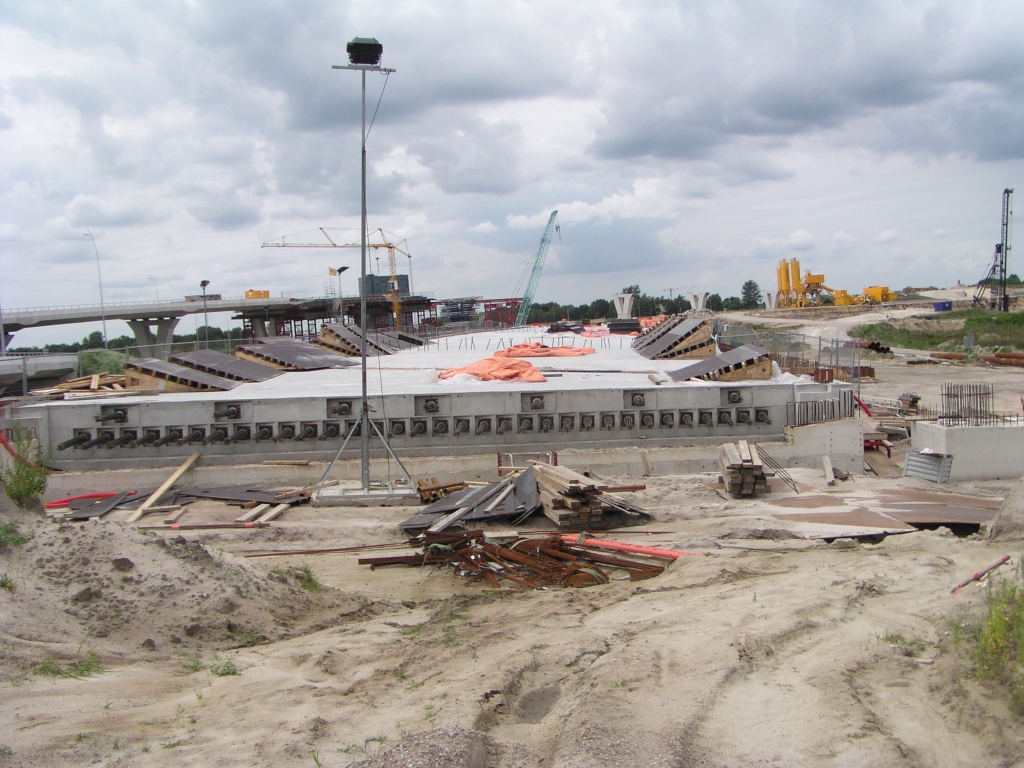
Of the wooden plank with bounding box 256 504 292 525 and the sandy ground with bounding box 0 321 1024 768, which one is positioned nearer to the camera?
the sandy ground with bounding box 0 321 1024 768

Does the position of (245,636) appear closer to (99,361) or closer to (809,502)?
(809,502)

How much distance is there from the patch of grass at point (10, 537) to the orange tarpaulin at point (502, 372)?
16.6m

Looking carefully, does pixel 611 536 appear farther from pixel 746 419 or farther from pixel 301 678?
pixel 746 419

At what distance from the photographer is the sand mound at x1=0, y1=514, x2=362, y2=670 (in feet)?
22.0

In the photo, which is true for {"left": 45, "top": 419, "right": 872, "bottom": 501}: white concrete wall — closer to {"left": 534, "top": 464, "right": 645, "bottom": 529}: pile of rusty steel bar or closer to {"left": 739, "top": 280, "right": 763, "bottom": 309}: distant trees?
{"left": 534, "top": 464, "right": 645, "bottom": 529}: pile of rusty steel bar

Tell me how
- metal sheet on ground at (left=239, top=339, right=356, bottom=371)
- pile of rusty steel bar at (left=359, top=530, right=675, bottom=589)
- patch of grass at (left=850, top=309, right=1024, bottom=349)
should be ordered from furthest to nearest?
1. patch of grass at (left=850, top=309, right=1024, bottom=349)
2. metal sheet on ground at (left=239, top=339, right=356, bottom=371)
3. pile of rusty steel bar at (left=359, top=530, right=675, bottom=589)

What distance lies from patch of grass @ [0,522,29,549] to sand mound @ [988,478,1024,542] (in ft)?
36.1

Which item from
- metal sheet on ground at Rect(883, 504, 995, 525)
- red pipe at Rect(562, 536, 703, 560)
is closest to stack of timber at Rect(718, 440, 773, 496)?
metal sheet on ground at Rect(883, 504, 995, 525)

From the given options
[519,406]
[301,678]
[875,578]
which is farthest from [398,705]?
[519,406]

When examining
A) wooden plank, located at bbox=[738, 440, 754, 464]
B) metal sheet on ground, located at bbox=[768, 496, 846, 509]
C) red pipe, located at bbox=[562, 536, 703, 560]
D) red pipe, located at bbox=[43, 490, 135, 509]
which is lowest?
red pipe, located at bbox=[43, 490, 135, 509]

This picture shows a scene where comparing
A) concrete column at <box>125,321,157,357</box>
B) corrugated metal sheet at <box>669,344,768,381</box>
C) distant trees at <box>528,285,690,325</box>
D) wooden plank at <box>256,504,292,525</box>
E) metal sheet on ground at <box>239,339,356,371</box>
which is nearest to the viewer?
wooden plank at <box>256,504,292,525</box>

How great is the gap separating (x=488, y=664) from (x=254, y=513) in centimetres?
956

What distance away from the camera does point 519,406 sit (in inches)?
802

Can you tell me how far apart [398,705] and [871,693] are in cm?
355
